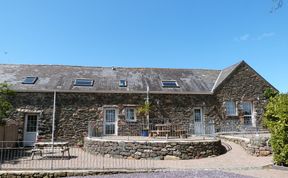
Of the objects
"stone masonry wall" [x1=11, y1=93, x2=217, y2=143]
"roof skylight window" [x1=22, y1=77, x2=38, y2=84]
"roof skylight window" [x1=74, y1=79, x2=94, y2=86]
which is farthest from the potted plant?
"roof skylight window" [x1=22, y1=77, x2=38, y2=84]

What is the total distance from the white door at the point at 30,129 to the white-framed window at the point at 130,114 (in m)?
6.19

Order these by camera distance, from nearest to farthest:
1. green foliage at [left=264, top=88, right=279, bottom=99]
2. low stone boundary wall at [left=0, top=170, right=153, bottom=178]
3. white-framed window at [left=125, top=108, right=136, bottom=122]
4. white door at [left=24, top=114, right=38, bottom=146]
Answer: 1. low stone boundary wall at [left=0, top=170, right=153, bottom=178]
2. white door at [left=24, top=114, right=38, bottom=146]
3. white-framed window at [left=125, top=108, right=136, bottom=122]
4. green foliage at [left=264, top=88, right=279, bottom=99]

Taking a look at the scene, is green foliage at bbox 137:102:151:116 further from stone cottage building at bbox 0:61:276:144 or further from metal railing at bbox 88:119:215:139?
metal railing at bbox 88:119:215:139

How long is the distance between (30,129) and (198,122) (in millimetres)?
11807

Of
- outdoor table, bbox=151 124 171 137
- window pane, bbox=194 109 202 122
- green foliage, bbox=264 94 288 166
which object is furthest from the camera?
window pane, bbox=194 109 202 122

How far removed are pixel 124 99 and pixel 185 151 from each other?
701cm

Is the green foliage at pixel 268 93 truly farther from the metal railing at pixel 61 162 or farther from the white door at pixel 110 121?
the metal railing at pixel 61 162

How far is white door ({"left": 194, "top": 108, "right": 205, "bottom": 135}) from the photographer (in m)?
18.4

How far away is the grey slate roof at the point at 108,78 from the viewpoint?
1861 cm

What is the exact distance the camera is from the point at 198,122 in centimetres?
1919

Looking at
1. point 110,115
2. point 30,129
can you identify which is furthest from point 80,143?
point 30,129

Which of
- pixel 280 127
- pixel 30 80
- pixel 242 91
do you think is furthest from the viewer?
pixel 242 91

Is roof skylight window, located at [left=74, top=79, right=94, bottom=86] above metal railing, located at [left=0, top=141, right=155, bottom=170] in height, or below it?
above

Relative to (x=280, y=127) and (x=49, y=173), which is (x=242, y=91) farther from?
(x=49, y=173)
